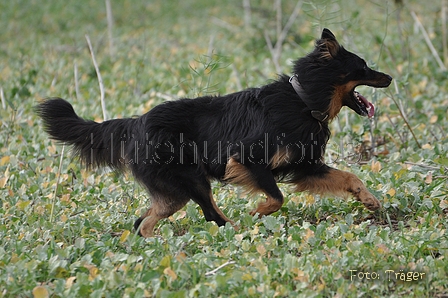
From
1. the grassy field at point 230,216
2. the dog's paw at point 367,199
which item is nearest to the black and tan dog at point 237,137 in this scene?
the dog's paw at point 367,199

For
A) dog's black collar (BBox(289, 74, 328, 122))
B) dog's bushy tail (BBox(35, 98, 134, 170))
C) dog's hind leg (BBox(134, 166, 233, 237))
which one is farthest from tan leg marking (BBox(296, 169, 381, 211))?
dog's bushy tail (BBox(35, 98, 134, 170))

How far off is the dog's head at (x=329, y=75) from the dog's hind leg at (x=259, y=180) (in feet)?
2.19

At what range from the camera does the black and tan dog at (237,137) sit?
5090 millimetres

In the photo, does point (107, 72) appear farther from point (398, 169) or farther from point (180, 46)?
point (398, 169)

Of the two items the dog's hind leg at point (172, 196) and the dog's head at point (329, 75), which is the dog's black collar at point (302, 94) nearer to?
the dog's head at point (329, 75)

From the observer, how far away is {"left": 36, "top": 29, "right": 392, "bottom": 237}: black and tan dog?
16.7ft

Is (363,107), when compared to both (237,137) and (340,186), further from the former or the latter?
(237,137)

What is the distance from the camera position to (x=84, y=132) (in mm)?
5254

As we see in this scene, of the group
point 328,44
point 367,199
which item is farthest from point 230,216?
point 328,44

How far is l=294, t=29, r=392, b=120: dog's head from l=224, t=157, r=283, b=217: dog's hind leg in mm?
667

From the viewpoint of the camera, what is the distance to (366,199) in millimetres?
5078

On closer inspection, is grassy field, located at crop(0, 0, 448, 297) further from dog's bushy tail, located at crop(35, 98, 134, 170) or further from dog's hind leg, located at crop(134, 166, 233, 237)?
dog's bushy tail, located at crop(35, 98, 134, 170)

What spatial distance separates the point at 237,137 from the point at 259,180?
40 cm

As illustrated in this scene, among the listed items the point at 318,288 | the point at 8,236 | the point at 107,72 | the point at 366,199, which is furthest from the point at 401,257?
the point at 107,72
